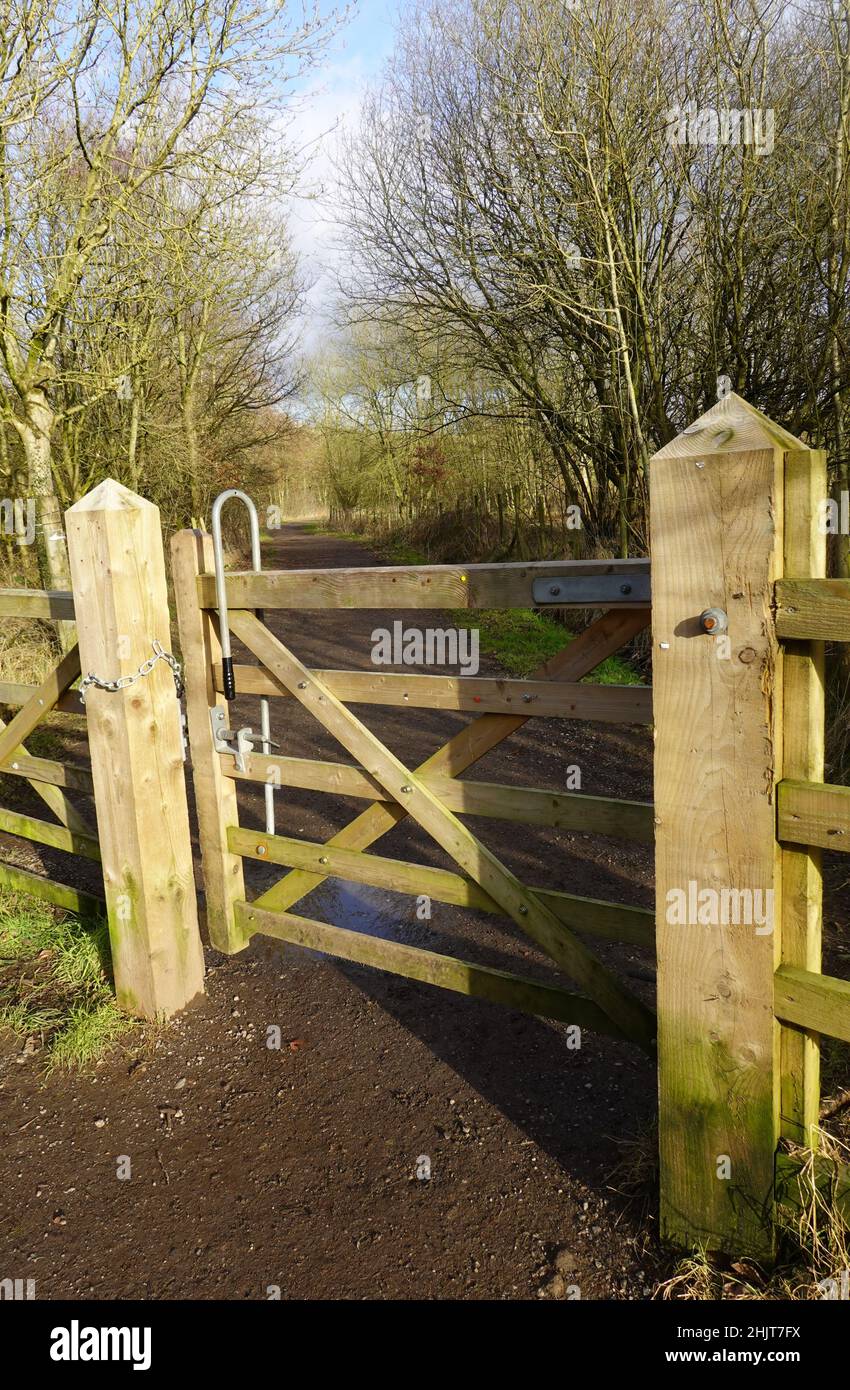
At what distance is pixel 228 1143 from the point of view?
119 inches

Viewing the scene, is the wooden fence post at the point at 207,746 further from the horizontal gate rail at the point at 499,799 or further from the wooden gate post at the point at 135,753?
the horizontal gate rail at the point at 499,799

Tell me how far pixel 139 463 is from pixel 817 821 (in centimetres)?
1671

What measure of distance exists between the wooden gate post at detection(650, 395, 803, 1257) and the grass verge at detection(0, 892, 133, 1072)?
2368 mm

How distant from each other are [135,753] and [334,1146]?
1.65 meters

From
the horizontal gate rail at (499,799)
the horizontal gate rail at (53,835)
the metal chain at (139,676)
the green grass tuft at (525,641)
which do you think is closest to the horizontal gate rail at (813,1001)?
the horizontal gate rail at (499,799)

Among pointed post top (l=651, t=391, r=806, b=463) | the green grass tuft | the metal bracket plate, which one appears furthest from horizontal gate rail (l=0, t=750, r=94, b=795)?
the green grass tuft

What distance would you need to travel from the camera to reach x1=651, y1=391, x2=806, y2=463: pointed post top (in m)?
1.95

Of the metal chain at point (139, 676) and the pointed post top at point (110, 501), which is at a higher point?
the pointed post top at point (110, 501)

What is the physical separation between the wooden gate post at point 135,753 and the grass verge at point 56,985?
191mm

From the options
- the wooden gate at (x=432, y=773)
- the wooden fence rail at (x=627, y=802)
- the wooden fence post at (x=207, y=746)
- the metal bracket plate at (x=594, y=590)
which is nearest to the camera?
the wooden fence rail at (x=627, y=802)

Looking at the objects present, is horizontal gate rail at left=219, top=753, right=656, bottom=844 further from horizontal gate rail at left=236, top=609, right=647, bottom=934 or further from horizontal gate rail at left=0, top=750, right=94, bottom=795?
horizontal gate rail at left=0, top=750, right=94, bottom=795

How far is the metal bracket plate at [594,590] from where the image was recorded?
8.02 ft

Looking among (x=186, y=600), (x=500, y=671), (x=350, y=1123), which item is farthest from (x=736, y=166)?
(x=350, y=1123)
